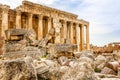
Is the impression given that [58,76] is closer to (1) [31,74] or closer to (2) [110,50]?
(1) [31,74]

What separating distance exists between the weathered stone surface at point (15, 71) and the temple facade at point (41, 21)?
19.6m

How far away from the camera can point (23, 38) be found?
1655 cm

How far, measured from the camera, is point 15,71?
5.93 metres

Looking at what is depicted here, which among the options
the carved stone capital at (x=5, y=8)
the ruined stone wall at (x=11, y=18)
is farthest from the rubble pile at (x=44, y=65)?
the ruined stone wall at (x=11, y=18)

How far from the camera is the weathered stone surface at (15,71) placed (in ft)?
19.3

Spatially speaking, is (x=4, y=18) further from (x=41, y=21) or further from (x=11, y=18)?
(x=41, y=21)

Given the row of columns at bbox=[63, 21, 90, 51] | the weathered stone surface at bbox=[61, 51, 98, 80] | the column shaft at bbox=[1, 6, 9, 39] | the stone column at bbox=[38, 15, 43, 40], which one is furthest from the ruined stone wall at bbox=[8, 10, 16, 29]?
the weathered stone surface at bbox=[61, 51, 98, 80]

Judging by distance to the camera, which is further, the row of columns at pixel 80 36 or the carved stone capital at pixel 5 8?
the row of columns at pixel 80 36

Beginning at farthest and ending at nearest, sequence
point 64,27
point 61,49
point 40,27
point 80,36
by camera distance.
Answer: point 80,36, point 64,27, point 40,27, point 61,49

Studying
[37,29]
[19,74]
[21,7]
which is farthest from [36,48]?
[37,29]

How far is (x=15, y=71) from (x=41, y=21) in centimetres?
2800

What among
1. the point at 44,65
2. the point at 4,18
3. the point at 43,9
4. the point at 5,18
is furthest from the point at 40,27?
the point at 44,65

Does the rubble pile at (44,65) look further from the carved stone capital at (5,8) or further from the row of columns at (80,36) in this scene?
the row of columns at (80,36)

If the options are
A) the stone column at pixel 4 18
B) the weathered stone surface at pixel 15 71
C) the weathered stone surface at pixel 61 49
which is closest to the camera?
the weathered stone surface at pixel 15 71
